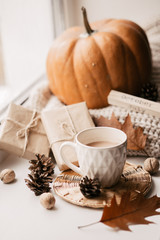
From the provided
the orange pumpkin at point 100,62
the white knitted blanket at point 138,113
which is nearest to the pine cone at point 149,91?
the orange pumpkin at point 100,62

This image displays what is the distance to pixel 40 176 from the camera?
0.71m

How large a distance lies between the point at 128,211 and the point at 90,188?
10 centimetres

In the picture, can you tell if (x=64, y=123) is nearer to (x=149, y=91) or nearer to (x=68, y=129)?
(x=68, y=129)

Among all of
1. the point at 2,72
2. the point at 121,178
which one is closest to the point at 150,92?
the point at 121,178

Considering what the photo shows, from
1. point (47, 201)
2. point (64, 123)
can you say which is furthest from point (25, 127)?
point (47, 201)

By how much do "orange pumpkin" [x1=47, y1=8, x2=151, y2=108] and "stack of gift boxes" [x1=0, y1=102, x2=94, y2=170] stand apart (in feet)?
0.47

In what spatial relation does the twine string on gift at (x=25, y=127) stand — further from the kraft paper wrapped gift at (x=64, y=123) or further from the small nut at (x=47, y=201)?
the small nut at (x=47, y=201)

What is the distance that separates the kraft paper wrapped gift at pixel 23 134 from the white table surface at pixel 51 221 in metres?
0.13

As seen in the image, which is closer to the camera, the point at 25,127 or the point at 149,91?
the point at 25,127

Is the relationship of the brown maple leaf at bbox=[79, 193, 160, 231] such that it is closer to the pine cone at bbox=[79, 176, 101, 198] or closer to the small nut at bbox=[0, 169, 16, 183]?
the pine cone at bbox=[79, 176, 101, 198]

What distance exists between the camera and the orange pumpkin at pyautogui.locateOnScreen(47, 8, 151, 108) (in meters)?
0.97

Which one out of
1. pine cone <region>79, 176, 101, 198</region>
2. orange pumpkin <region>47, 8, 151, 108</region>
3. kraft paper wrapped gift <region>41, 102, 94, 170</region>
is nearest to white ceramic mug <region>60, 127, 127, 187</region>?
pine cone <region>79, 176, 101, 198</region>

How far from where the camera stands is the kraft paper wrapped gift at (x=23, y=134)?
82cm

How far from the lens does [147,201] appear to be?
Answer: 24.2 inches
